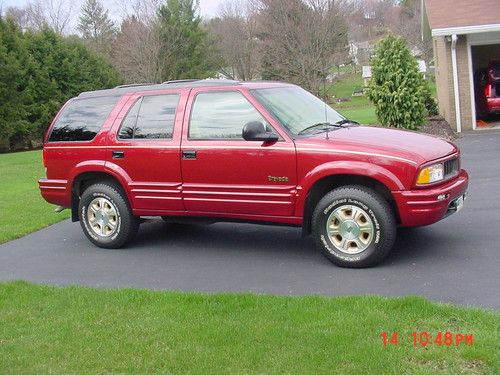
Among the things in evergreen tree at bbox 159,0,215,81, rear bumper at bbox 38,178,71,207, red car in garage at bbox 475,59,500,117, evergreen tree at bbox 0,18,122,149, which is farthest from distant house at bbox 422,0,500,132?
evergreen tree at bbox 159,0,215,81

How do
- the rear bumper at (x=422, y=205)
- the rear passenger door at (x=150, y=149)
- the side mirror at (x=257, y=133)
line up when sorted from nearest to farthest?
the rear bumper at (x=422, y=205) < the side mirror at (x=257, y=133) < the rear passenger door at (x=150, y=149)

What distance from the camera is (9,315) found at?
534 centimetres

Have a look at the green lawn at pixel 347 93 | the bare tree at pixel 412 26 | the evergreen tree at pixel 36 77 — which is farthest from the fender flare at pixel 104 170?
the bare tree at pixel 412 26

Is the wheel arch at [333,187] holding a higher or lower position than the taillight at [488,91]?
lower

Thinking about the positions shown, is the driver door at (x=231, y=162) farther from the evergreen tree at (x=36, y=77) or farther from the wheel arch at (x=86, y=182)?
the evergreen tree at (x=36, y=77)

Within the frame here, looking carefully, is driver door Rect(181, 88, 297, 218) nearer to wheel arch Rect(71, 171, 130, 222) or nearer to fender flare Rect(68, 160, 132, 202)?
fender flare Rect(68, 160, 132, 202)

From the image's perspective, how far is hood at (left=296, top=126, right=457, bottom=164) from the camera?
5934 millimetres

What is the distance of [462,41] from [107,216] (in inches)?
542

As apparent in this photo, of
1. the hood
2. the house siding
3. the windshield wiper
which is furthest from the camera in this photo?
the house siding

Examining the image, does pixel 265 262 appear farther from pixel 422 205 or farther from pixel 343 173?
pixel 422 205

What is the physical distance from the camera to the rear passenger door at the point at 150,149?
23.0 ft

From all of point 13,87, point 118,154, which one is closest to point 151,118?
point 118,154

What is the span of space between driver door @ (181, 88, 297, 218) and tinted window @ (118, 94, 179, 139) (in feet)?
0.80

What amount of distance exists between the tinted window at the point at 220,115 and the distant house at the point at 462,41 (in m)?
12.4
